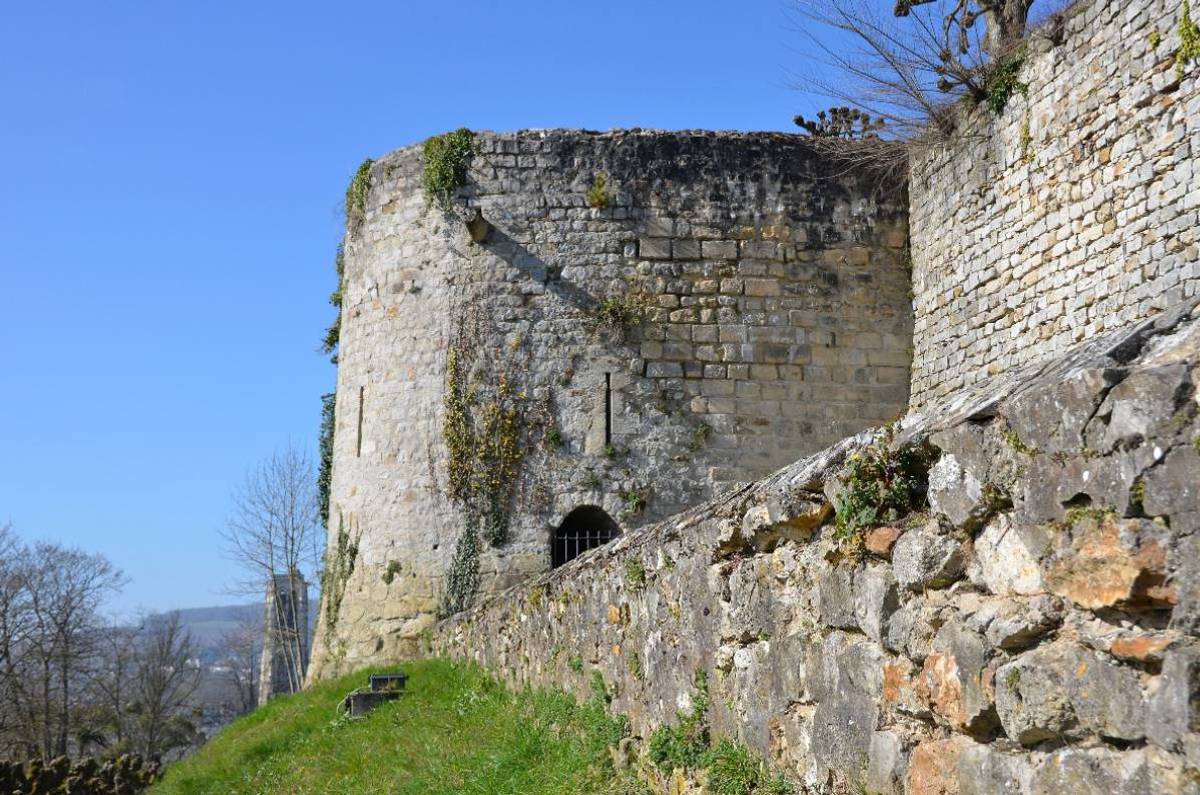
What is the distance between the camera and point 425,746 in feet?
25.6

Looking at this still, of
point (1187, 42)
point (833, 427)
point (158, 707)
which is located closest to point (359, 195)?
point (833, 427)

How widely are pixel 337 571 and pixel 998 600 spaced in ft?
40.7

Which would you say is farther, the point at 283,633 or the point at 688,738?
the point at 283,633

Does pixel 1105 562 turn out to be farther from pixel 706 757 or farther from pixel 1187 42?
pixel 1187 42

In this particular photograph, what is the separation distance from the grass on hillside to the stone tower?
632 inches

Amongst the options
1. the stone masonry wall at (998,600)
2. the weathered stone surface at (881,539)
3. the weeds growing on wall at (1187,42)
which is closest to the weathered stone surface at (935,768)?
the stone masonry wall at (998,600)

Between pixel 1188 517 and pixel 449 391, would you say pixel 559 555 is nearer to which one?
pixel 449 391

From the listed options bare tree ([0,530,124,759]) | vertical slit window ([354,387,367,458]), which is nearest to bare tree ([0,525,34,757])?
bare tree ([0,530,124,759])

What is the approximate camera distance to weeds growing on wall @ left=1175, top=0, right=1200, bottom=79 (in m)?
8.34

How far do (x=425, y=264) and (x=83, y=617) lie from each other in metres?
29.9

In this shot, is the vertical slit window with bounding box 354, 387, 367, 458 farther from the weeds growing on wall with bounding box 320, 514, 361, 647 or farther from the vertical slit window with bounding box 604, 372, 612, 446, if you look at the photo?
the vertical slit window with bounding box 604, 372, 612, 446

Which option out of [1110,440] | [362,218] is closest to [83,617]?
[362,218]

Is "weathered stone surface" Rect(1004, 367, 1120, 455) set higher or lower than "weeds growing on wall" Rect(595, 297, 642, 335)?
lower

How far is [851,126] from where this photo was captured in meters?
13.6
